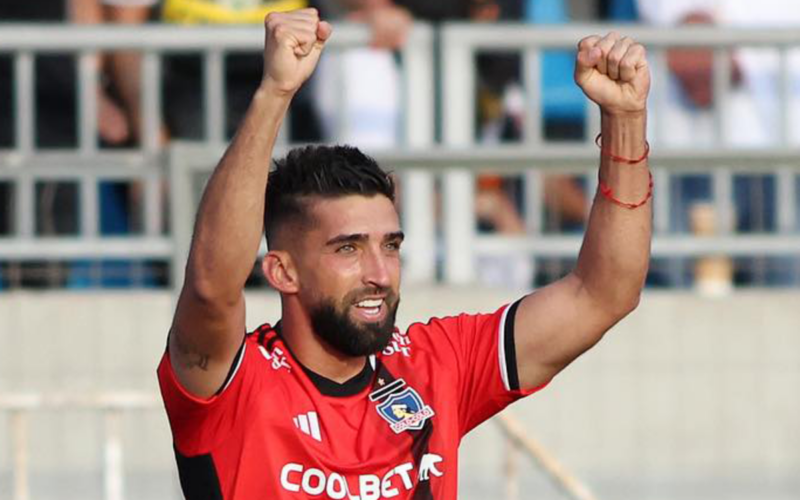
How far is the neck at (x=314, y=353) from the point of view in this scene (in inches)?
179

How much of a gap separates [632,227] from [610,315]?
0.74 feet

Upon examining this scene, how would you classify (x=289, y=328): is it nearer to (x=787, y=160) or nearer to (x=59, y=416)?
(x=787, y=160)

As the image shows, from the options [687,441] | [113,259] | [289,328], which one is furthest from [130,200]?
[289,328]

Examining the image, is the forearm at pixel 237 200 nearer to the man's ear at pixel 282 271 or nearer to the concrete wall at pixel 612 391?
the man's ear at pixel 282 271

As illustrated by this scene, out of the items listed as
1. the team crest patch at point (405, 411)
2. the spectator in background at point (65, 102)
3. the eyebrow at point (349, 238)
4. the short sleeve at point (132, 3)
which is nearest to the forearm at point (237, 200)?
the eyebrow at point (349, 238)

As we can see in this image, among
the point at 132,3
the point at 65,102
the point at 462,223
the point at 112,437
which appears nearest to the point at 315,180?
the point at 112,437

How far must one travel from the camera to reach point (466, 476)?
782cm

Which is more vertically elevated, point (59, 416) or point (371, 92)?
point (371, 92)

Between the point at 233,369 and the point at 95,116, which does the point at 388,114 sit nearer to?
the point at 95,116

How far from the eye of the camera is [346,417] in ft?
14.7

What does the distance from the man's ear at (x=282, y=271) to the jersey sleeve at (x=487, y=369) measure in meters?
0.44

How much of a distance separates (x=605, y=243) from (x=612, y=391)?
11.6 feet

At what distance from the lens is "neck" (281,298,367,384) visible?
4535mm

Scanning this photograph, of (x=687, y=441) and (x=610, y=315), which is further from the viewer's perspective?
(x=687, y=441)
